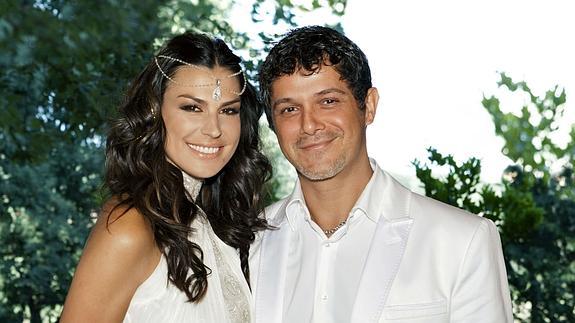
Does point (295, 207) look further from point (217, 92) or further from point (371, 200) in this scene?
point (217, 92)

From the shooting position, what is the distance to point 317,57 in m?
2.68

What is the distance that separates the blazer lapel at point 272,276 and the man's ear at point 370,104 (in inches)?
17.6

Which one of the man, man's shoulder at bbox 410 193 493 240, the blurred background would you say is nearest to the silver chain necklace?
the man

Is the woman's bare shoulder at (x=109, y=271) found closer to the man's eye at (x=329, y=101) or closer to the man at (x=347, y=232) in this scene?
the man at (x=347, y=232)

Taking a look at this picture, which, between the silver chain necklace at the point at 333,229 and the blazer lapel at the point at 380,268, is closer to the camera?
the blazer lapel at the point at 380,268

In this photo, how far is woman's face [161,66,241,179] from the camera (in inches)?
104

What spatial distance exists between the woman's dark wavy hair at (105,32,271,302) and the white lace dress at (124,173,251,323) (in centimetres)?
3

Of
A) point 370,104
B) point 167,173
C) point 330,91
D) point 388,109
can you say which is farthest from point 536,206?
point 167,173

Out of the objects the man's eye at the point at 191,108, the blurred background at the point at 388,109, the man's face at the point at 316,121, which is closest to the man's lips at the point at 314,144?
the man's face at the point at 316,121

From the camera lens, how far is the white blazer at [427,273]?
7.93 ft

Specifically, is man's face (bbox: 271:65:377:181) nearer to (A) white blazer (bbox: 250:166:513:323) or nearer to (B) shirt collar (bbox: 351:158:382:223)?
(B) shirt collar (bbox: 351:158:382:223)

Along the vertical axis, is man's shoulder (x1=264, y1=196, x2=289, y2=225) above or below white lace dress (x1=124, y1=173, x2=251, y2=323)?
above

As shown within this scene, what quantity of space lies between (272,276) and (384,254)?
0.37 m

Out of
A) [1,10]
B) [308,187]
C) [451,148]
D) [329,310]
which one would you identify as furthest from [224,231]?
[1,10]
